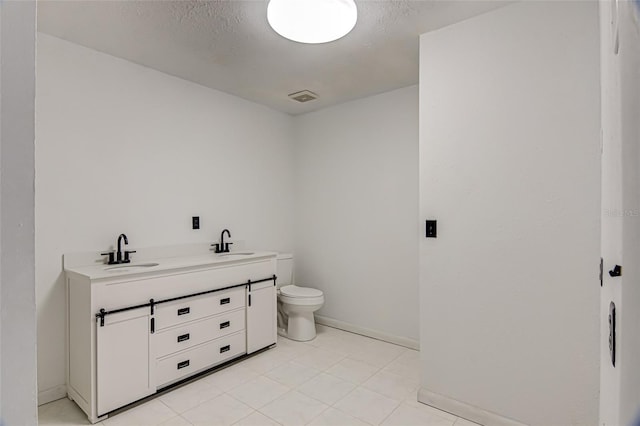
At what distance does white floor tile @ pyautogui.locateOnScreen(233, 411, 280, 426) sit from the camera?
196 centimetres

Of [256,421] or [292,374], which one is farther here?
[292,374]

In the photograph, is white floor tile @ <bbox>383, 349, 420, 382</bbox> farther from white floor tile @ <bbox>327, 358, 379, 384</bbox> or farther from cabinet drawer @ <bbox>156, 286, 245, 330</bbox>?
cabinet drawer @ <bbox>156, 286, 245, 330</bbox>

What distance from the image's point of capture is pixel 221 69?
110 inches

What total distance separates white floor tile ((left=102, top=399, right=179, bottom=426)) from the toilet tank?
5.59ft

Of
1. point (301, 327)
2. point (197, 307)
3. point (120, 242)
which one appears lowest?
point (301, 327)

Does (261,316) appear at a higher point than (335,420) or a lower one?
higher

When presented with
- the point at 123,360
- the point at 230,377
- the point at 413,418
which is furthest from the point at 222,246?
the point at 413,418

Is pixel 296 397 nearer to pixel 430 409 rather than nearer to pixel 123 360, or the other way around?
pixel 430 409

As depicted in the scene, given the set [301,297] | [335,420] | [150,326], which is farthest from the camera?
[301,297]

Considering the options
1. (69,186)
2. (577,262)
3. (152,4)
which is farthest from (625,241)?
(69,186)

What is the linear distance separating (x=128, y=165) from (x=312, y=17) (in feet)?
6.13

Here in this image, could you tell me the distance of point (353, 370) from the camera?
266 cm

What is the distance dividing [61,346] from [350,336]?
2.43 meters

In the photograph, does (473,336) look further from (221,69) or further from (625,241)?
(221,69)
